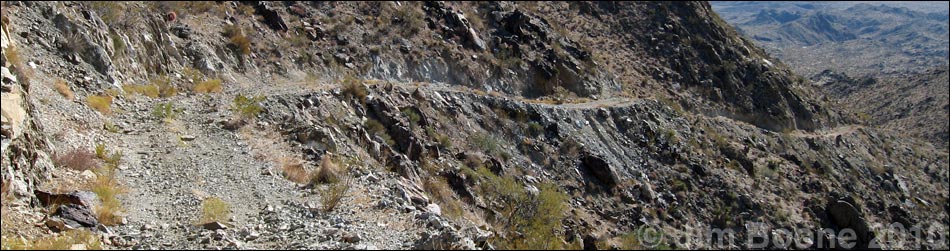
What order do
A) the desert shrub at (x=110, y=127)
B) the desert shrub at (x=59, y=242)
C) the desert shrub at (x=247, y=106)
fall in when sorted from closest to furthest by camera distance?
the desert shrub at (x=59, y=242), the desert shrub at (x=110, y=127), the desert shrub at (x=247, y=106)

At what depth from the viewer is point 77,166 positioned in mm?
10562

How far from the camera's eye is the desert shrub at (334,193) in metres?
10.7

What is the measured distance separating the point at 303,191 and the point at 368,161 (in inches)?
179

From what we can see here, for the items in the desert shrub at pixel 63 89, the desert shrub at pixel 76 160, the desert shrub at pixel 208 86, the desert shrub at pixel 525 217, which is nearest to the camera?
the desert shrub at pixel 76 160

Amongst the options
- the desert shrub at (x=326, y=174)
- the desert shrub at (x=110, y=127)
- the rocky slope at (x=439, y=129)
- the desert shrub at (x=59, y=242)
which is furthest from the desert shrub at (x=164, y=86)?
the desert shrub at (x=59, y=242)

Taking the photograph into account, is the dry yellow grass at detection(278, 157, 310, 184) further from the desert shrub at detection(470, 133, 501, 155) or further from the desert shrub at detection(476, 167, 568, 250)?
the desert shrub at detection(470, 133, 501, 155)

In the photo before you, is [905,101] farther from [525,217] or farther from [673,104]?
[525,217]

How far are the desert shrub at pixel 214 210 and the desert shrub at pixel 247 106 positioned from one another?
5953 mm

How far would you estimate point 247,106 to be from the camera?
661 inches

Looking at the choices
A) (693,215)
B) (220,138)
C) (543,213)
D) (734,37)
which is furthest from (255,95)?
(734,37)

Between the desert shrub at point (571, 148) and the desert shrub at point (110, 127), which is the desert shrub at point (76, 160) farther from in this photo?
the desert shrub at point (571, 148)

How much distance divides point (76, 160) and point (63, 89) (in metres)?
4.31

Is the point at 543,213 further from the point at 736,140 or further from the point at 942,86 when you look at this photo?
the point at 942,86

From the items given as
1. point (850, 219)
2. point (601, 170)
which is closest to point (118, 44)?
point (601, 170)
